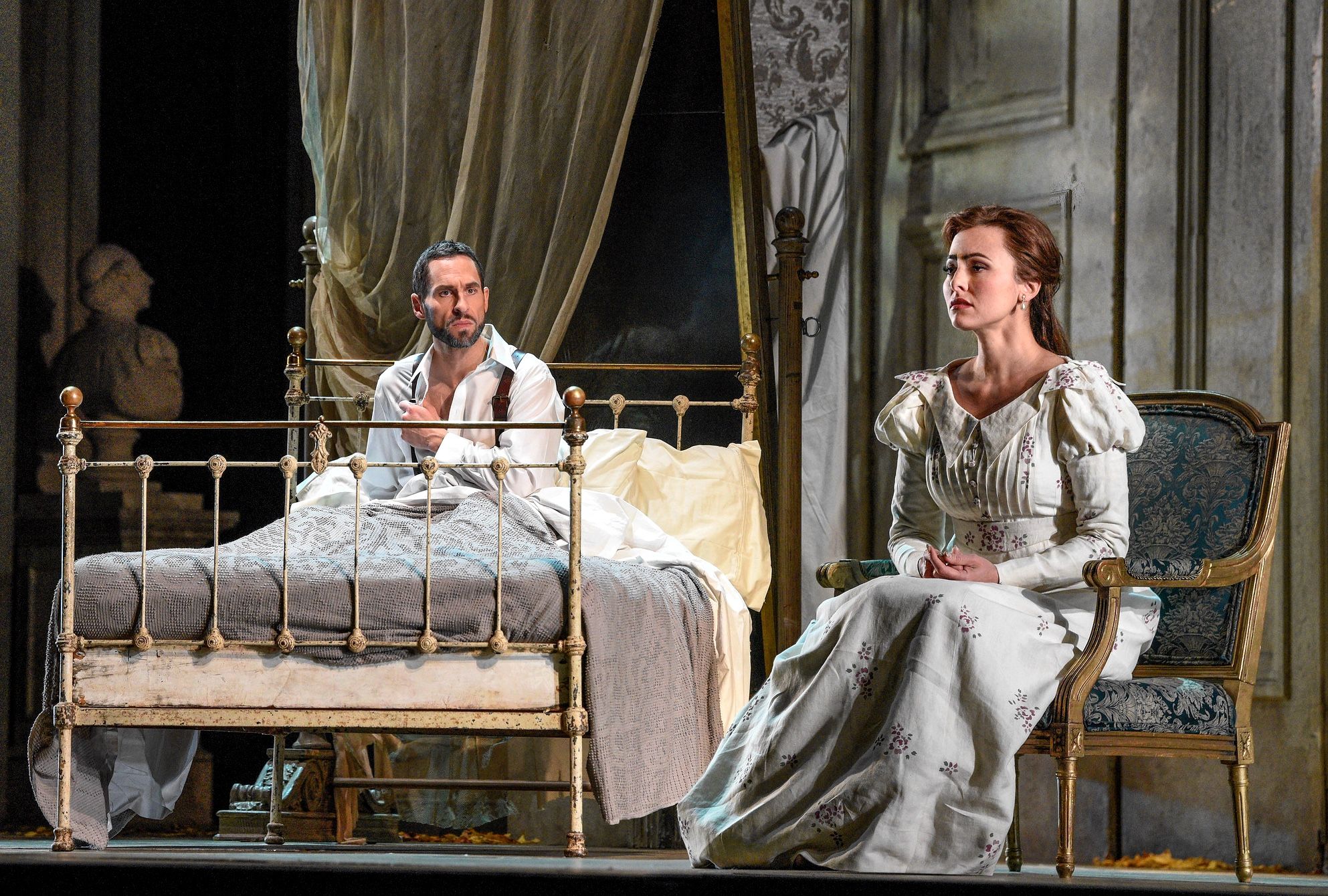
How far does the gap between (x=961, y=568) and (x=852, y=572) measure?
0.35m

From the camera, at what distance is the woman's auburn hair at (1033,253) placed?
3107mm

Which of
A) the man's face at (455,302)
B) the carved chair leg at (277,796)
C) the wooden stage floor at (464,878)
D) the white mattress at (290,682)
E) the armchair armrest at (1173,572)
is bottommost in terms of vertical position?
the carved chair leg at (277,796)

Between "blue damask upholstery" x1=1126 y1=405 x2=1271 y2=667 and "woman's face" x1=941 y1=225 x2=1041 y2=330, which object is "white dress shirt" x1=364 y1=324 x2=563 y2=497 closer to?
"woman's face" x1=941 y1=225 x2=1041 y2=330

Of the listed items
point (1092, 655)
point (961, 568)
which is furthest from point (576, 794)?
point (1092, 655)

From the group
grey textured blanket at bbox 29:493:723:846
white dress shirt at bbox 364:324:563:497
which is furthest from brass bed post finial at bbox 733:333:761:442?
grey textured blanket at bbox 29:493:723:846

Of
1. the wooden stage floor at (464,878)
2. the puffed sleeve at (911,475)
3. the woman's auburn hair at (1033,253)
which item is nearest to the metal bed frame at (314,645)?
the wooden stage floor at (464,878)

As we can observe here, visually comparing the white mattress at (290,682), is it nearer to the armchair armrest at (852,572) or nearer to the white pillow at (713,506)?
the armchair armrest at (852,572)

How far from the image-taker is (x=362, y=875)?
2.81 m

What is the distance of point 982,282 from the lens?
3092mm

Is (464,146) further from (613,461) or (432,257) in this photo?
(613,461)

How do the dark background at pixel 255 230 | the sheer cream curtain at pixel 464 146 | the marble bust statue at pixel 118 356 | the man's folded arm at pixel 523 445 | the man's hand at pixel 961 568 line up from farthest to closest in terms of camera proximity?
the marble bust statue at pixel 118 356
the dark background at pixel 255 230
the sheer cream curtain at pixel 464 146
the man's folded arm at pixel 523 445
the man's hand at pixel 961 568

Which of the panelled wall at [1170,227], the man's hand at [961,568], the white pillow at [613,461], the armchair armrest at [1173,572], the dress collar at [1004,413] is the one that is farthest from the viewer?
the white pillow at [613,461]

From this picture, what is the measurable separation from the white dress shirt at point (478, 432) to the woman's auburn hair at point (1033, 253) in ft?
3.74

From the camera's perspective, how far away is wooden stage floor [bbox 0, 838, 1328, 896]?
257 cm
